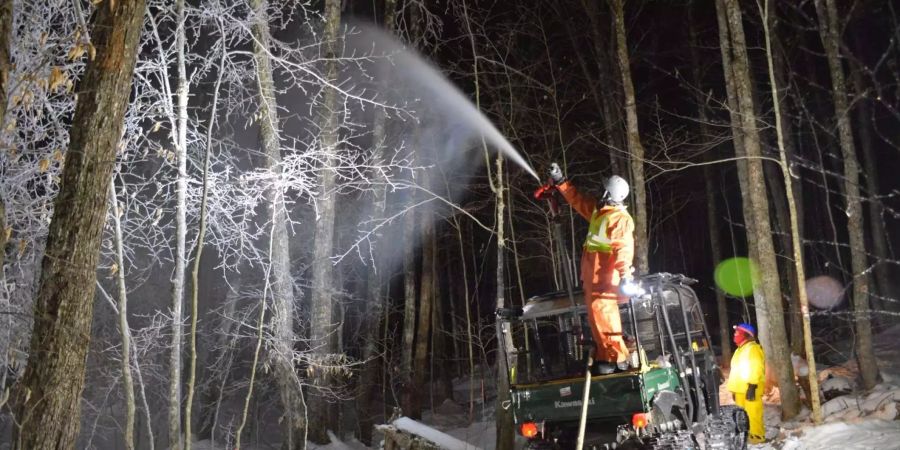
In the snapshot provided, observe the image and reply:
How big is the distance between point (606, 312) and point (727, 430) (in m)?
3.16

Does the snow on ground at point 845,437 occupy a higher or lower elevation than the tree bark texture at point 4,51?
lower

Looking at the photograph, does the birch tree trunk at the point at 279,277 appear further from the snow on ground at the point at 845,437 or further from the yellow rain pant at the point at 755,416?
the snow on ground at the point at 845,437

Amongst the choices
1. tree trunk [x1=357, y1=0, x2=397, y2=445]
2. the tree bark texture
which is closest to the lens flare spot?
tree trunk [x1=357, y1=0, x2=397, y2=445]

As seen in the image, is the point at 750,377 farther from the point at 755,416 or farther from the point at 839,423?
the point at 839,423

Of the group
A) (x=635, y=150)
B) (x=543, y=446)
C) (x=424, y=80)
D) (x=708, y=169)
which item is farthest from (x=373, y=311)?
(x=708, y=169)

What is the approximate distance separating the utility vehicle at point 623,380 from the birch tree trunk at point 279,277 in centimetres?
471

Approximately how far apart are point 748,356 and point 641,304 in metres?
3.18

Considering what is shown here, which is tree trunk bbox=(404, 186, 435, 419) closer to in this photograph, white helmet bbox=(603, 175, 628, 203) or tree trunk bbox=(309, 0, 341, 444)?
tree trunk bbox=(309, 0, 341, 444)

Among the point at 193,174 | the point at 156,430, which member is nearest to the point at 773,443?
the point at 193,174

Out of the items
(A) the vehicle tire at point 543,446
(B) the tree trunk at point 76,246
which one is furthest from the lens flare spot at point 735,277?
(B) the tree trunk at point 76,246

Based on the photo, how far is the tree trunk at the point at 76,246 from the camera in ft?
18.2

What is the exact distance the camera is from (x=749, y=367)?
9.53m

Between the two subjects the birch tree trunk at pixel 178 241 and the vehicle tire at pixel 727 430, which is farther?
the birch tree trunk at pixel 178 241

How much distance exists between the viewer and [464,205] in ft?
78.3
